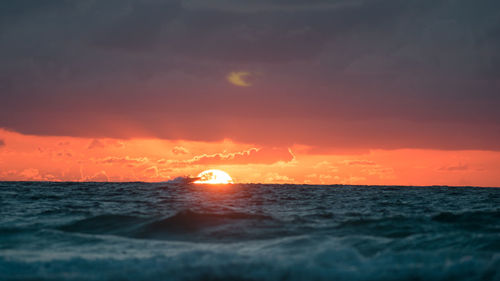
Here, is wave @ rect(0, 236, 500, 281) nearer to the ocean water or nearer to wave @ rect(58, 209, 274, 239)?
the ocean water

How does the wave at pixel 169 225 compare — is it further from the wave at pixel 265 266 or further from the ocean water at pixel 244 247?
the wave at pixel 265 266

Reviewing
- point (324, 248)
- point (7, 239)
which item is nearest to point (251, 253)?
point (324, 248)

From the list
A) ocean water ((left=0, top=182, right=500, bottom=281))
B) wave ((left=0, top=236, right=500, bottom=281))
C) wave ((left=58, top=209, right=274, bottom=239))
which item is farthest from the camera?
wave ((left=58, top=209, right=274, bottom=239))

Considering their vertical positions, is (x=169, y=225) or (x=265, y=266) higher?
(x=169, y=225)

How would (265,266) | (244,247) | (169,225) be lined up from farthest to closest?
(169,225) < (244,247) < (265,266)

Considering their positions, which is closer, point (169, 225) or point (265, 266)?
point (265, 266)

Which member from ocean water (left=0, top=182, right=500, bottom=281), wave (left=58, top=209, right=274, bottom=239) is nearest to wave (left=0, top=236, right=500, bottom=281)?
ocean water (left=0, top=182, right=500, bottom=281)

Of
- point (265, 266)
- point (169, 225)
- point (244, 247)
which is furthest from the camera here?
point (169, 225)

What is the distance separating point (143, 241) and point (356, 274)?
730cm

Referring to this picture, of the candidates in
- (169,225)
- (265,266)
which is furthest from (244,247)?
(169,225)

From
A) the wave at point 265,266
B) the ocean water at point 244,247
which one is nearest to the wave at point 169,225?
the ocean water at point 244,247

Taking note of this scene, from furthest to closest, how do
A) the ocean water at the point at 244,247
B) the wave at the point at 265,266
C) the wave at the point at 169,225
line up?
1. the wave at the point at 169,225
2. the ocean water at the point at 244,247
3. the wave at the point at 265,266

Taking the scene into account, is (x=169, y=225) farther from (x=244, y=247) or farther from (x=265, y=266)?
(x=265, y=266)

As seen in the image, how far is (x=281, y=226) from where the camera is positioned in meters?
16.1
